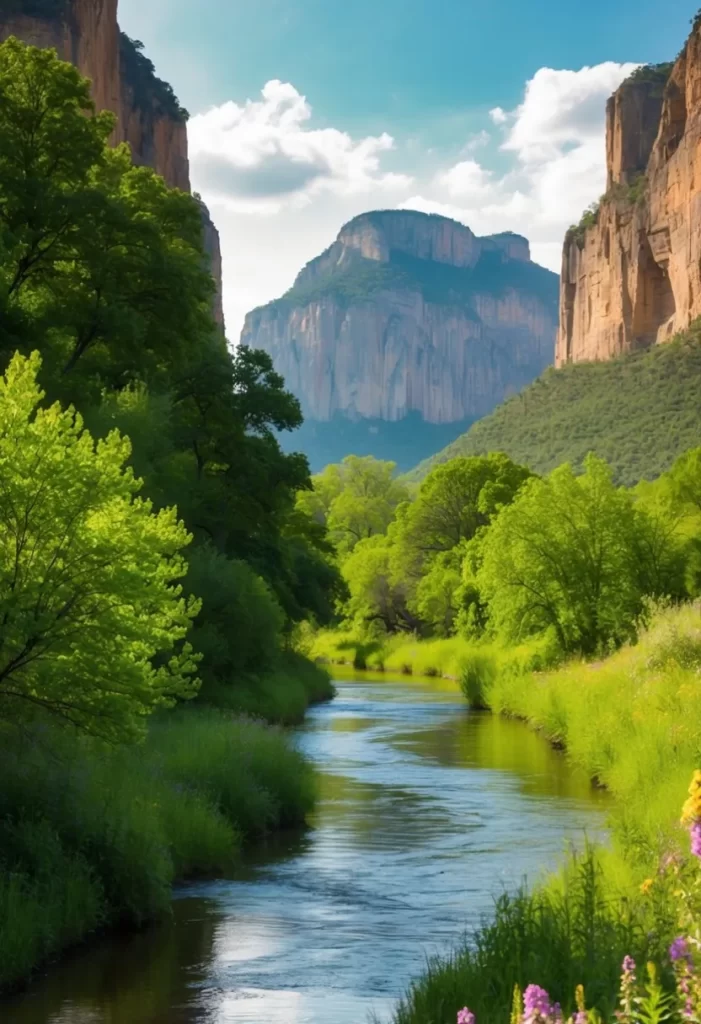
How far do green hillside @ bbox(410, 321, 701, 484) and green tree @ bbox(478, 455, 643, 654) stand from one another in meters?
48.0

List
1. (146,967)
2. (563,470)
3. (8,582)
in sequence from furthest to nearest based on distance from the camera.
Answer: (563,470) < (8,582) < (146,967)

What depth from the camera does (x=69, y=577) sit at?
15211 millimetres

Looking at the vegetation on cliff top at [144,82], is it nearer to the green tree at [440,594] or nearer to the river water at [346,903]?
the green tree at [440,594]

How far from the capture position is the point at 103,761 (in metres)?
18.0

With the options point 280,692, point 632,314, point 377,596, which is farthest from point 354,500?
point 280,692

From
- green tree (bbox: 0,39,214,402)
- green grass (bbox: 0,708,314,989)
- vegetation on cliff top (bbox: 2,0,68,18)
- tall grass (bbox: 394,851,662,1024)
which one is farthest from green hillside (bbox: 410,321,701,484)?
tall grass (bbox: 394,851,662,1024)

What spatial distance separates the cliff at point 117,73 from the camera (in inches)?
2990

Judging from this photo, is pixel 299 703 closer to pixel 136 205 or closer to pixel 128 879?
pixel 136 205

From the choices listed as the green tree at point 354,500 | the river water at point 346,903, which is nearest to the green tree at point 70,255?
the river water at point 346,903

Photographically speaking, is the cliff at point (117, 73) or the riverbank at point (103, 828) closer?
the riverbank at point (103, 828)

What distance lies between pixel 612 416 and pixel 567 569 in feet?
210

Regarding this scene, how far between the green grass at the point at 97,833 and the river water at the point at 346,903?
37cm

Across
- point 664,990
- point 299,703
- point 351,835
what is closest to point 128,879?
point 351,835

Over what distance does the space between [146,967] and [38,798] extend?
2.43 metres
